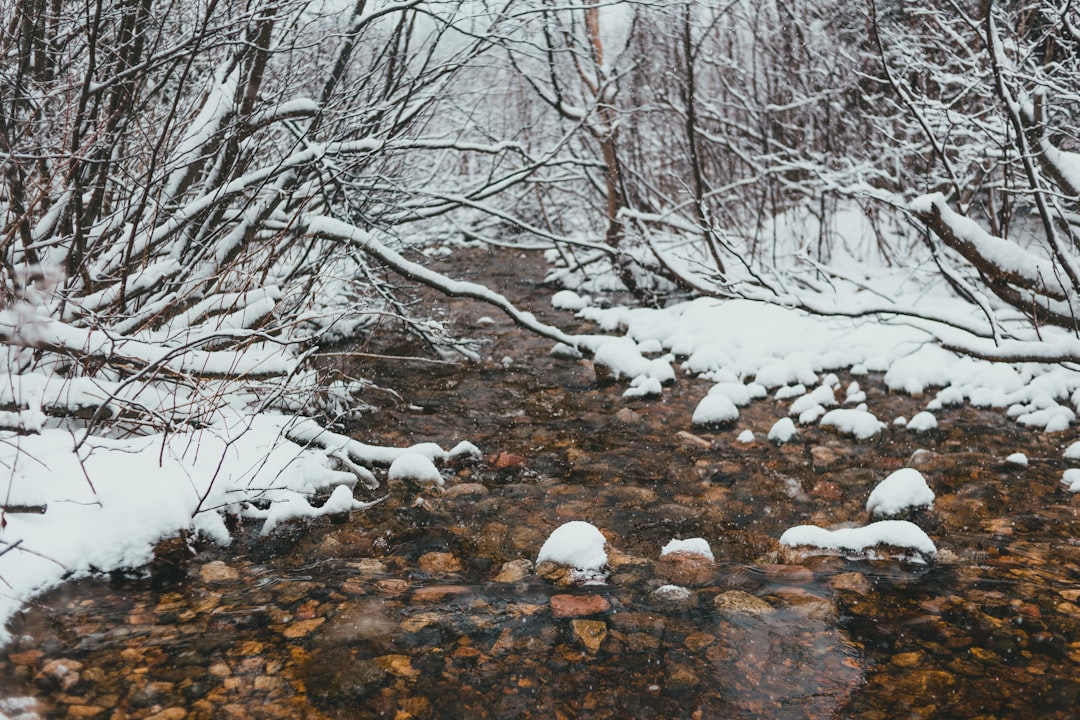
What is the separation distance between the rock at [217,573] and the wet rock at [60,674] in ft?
1.84

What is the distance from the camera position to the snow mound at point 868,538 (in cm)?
271

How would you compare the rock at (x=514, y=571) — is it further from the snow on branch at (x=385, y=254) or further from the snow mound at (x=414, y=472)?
the snow on branch at (x=385, y=254)

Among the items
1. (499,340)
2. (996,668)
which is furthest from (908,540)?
(499,340)

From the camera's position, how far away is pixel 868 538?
2.76m

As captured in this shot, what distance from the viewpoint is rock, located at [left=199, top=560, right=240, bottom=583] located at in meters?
2.50

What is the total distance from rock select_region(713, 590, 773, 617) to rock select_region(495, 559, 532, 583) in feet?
2.34

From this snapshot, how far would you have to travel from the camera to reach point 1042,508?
3.21m

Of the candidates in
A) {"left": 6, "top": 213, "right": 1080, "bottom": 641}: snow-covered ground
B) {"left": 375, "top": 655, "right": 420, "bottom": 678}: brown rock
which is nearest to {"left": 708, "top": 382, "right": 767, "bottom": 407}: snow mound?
{"left": 6, "top": 213, "right": 1080, "bottom": 641}: snow-covered ground

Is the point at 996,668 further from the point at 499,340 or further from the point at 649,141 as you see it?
the point at 649,141

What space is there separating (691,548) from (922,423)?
2326 millimetres

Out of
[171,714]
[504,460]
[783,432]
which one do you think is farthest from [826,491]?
[171,714]

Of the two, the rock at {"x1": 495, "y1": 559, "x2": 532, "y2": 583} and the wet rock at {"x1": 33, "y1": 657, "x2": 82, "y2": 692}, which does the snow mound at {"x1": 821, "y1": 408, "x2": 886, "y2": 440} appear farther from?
the wet rock at {"x1": 33, "y1": 657, "x2": 82, "y2": 692}

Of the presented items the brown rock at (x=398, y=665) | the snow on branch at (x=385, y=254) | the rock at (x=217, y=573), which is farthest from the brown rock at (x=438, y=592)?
the snow on branch at (x=385, y=254)

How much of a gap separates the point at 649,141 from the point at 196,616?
28.3 ft
